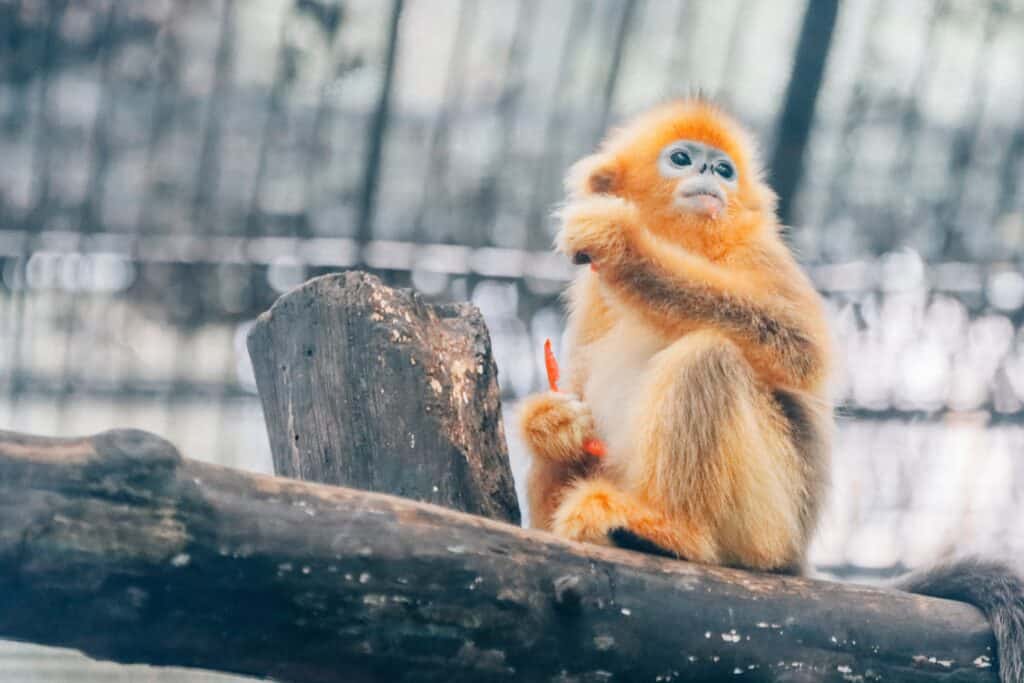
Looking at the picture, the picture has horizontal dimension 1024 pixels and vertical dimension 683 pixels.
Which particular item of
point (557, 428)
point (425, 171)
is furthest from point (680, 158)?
point (425, 171)

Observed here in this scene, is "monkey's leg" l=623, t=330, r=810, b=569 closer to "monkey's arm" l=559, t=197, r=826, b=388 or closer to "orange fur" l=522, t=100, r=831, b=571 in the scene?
"orange fur" l=522, t=100, r=831, b=571

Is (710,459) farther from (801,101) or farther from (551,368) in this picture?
(801,101)

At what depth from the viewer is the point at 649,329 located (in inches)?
164

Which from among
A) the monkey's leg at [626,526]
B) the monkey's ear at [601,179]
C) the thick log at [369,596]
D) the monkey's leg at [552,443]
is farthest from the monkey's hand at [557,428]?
the monkey's ear at [601,179]

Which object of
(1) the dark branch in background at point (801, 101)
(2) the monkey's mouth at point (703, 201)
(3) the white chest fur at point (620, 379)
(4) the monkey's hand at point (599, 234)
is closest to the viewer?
Result: (4) the monkey's hand at point (599, 234)

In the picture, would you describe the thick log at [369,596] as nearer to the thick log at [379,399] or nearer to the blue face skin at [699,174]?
the thick log at [379,399]

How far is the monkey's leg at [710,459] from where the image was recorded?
3.80 metres

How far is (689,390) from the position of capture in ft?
12.4

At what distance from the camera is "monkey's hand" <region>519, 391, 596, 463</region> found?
429 cm

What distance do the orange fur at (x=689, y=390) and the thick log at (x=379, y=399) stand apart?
33 centimetres

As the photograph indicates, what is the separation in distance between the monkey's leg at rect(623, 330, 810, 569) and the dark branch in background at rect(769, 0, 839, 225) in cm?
321

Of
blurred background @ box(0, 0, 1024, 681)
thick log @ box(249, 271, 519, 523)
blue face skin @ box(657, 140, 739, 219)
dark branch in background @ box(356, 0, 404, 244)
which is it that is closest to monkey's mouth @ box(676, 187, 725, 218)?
blue face skin @ box(657, 140, 739, 219)

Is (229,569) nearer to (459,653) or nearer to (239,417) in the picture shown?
(459,653)

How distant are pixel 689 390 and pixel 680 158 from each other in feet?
4.43
